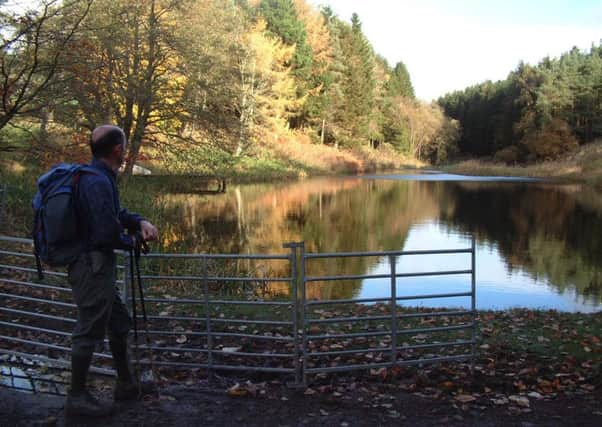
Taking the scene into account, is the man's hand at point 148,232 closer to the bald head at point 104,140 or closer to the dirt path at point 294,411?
the bald head at point 104,140

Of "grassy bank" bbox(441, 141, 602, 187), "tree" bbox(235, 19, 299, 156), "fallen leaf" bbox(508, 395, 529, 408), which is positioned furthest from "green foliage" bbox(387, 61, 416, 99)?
"fallen leaf" bbox(508, 395, 529, 408)

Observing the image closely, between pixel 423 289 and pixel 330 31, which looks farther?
pixel 330 31

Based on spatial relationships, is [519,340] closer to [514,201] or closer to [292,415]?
[292,415]

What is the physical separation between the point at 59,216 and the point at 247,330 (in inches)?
131

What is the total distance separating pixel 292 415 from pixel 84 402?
1497mm

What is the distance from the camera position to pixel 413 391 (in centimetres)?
452

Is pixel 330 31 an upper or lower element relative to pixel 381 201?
upper

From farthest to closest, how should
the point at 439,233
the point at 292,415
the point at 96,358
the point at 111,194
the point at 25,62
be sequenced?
the point at 439,233 → the point at 25,62 → the point at 96,358 → the point at 292,415 → the point at 111,194

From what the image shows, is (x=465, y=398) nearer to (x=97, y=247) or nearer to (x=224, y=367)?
(x=224, y=367)

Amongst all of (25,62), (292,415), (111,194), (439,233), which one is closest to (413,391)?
(292,415)

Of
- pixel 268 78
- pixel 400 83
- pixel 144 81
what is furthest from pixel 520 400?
pixel 400 83

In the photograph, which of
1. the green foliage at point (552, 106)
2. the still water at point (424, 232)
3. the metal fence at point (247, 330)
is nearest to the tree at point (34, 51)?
the metal fence at point (247, 330)

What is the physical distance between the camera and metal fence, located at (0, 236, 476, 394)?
15.0 ft

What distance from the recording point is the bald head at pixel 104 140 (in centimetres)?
364
